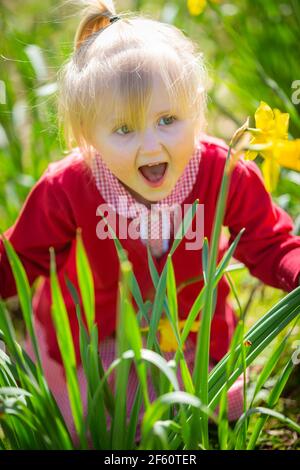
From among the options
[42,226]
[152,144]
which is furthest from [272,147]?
[42,226]

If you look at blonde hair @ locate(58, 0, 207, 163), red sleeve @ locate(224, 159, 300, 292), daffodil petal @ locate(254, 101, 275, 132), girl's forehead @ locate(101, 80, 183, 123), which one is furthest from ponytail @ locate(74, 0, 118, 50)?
daffodil petal @ locate(254, 101, 275, 132)

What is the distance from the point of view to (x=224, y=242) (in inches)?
55.4

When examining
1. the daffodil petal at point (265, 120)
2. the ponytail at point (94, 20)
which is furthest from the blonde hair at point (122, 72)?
the daffodil petal at point (265, 120)

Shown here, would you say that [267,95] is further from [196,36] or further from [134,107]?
[134,107]

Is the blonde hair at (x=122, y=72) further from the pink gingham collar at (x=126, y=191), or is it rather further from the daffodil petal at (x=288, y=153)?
the daffodil petal at (x=288, y=153)

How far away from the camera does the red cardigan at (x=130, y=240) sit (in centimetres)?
126

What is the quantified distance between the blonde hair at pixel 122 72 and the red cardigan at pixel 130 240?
109 mm

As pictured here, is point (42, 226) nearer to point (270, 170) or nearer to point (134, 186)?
point (134, 186)

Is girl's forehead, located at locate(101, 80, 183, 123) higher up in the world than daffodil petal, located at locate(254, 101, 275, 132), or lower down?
higher up

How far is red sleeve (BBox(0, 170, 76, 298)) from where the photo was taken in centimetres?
130

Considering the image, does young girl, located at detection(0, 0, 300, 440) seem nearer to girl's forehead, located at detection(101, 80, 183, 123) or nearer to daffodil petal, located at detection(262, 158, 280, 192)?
girl's forehead, located at detection(101, 80, 183, 123)

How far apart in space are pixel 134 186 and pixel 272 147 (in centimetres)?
41

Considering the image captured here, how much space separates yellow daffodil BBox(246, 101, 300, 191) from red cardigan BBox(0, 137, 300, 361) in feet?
1.34
